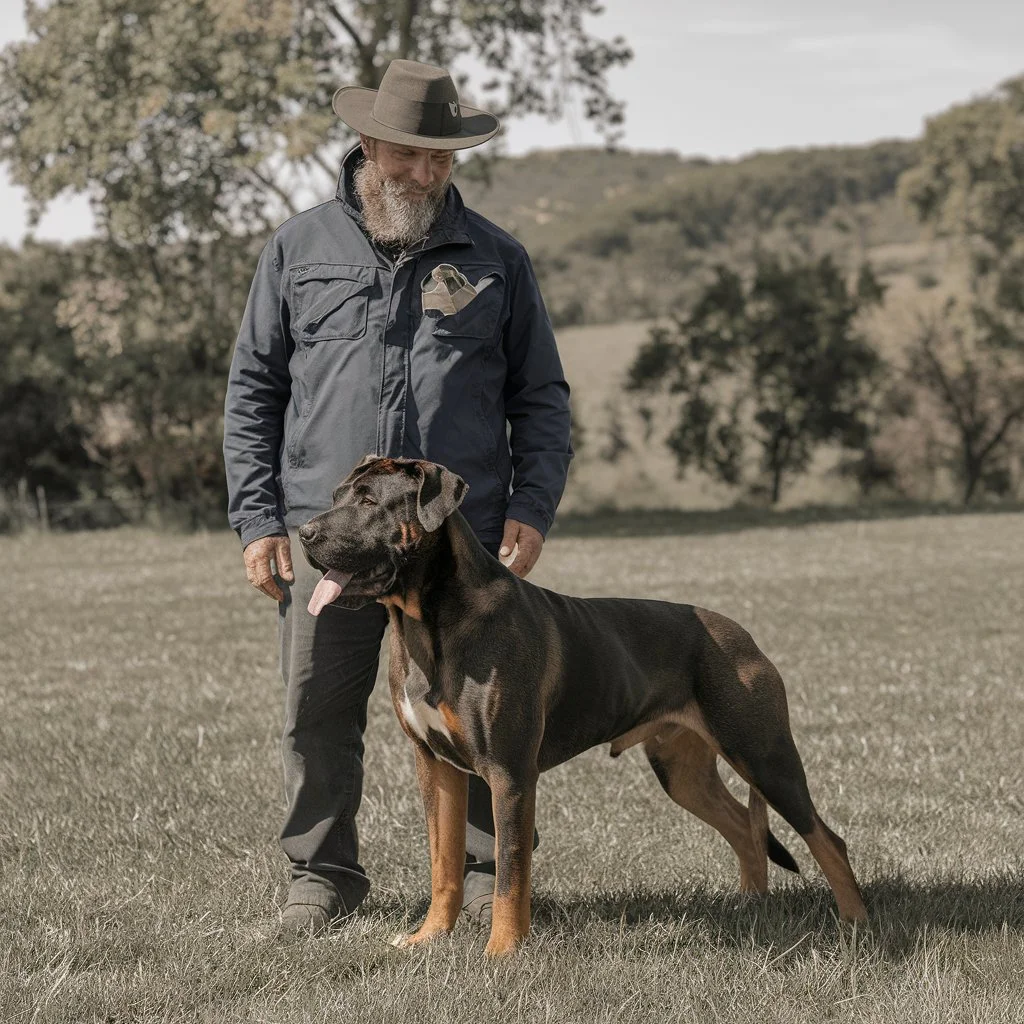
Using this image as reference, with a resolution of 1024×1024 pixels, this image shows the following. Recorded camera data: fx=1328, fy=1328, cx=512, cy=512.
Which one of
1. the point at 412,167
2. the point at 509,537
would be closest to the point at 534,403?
the point at 509,537

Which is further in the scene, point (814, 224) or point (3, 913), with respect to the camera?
point (814, 224)

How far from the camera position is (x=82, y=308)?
26.0m

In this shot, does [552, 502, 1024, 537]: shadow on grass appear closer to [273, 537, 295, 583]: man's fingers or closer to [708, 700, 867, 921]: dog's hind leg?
[708, 700, 867, 921]: dog's hind leg

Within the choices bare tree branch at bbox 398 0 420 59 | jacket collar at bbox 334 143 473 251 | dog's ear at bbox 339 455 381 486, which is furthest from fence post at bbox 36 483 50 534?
dog's ear at bbox 339 455 381 486

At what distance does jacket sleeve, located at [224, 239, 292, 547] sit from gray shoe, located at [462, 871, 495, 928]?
4.69 feet

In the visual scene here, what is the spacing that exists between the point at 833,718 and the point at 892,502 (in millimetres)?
25325

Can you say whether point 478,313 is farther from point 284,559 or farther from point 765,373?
point 765,373

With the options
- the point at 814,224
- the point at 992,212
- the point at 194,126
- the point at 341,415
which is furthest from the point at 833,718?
the point at 814,224

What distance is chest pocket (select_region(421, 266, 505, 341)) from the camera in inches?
173

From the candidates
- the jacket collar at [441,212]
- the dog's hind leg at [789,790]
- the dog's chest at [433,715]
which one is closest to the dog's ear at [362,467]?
the dog's chest at [433,715]

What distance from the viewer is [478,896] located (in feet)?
15.5

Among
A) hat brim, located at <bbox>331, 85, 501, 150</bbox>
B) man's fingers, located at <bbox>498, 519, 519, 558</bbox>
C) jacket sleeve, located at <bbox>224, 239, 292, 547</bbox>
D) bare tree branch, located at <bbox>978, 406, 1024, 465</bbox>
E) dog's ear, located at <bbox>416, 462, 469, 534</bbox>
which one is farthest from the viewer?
bare tree branch, located at <bbox>978, 406, 1024, 465</bbox>

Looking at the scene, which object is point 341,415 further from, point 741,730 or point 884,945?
point 884,945

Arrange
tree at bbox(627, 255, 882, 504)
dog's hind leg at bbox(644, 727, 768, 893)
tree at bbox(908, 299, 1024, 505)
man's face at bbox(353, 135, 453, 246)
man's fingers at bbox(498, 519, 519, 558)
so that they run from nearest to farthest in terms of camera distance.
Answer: man's face at bbox(353, 135, 453, 246) < man's fingers at bbox(498, 519, 519, 558) < dog's hind leg at bbox(644, 727, 768, 893) < tree at bbox(627, 255, 882, 504) < tree at bbox(908, 299, 1024, 505)
